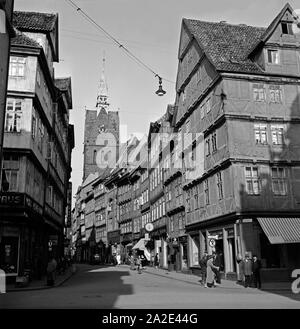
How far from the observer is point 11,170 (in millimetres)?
26422

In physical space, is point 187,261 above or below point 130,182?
below

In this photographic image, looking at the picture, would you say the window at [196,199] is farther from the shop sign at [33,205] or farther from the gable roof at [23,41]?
the gable roof at [23,41]

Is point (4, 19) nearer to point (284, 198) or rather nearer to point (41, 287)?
point (41, 287)

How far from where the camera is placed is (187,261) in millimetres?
36625

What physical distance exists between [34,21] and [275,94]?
18.2 m

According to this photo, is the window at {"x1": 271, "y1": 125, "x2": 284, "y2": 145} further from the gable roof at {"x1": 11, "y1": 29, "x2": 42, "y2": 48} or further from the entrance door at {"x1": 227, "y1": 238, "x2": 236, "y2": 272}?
the gable roof at {"x1": 11, "y1": 29, "x2": 42, "y2": 48}

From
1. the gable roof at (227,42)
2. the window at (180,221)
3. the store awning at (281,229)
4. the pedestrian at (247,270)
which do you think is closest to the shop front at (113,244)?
the window at (180,221)

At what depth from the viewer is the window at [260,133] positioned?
2815 centimetres

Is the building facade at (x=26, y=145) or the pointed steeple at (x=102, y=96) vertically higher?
the pointed steeple at (x=102, y=96)

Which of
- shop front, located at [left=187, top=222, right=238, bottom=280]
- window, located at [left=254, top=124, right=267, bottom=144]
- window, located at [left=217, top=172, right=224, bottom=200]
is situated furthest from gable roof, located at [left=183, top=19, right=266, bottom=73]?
shop front, located at [left=187, top=222, right=238, bottom=280]

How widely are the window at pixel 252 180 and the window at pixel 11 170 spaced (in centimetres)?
1411

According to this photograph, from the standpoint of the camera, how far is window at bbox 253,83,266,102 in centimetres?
2878
